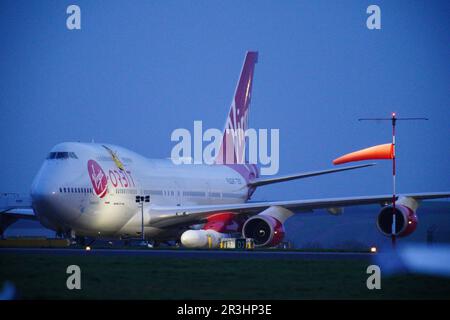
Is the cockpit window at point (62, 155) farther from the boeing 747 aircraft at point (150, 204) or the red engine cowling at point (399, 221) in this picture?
the red engine cowling at point (399, 221)

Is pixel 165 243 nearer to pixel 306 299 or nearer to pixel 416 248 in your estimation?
pixel 416 248

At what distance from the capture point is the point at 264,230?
2126 inches

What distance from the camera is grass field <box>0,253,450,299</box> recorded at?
25.3m

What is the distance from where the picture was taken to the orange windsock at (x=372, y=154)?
131 feet

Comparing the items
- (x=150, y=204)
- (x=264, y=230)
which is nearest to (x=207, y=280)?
(x=264, y=230)

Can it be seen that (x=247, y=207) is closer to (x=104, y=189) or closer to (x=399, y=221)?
(x=104, y=189)

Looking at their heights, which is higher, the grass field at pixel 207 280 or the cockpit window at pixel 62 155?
the cockpit window at pixel 62 155

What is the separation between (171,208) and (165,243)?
20.3 ft

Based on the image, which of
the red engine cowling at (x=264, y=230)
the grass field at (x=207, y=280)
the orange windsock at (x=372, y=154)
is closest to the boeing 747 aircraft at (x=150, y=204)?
the red engine cowling at (x=264, y=230)

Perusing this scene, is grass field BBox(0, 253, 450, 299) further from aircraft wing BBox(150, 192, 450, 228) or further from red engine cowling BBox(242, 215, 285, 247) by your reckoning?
aircraft wing BBox(150, 192, 450, 228)

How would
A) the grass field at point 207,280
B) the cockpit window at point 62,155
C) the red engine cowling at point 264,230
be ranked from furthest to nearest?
1. the cockpit window at point 62,155
2. the red engine cowling at point 264,230
3. the grass field at point 207,280

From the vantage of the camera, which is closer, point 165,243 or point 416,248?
point 416,248

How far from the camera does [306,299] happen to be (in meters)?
24.4
